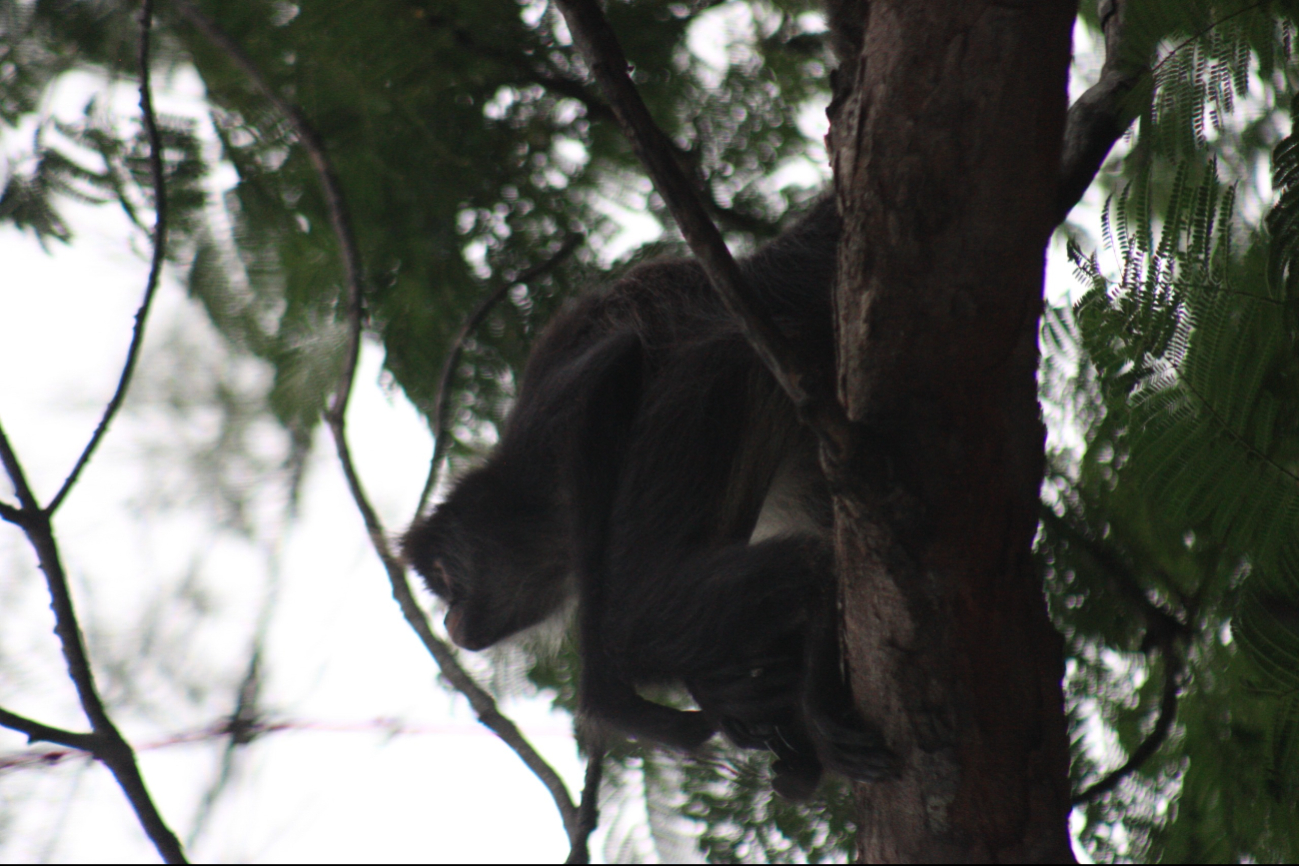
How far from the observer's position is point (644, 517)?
6.39 ft

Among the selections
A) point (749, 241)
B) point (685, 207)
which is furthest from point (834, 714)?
point (749, 241)

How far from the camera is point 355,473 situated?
2598 millimetres

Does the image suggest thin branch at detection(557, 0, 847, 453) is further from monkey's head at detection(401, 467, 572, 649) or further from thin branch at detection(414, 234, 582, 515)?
thin branch at detection(414, 234, 582, 515)

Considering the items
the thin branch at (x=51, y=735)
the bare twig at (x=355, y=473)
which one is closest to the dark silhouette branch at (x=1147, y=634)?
the bare twig at (x=355, y=473)

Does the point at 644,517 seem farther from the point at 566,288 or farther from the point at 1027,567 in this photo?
the point at 566,288

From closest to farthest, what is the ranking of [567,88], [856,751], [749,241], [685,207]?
[685,207] → [856,751] → [567,88] → [749,241]

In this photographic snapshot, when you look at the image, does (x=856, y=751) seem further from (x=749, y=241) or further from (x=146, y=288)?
(x=749, y=241)

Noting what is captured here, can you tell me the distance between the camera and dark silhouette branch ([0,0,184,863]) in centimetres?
157

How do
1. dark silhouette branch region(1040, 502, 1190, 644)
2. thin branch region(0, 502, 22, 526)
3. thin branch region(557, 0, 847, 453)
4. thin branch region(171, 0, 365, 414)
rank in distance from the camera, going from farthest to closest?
Result: thin branch region(171, 0, 365, 414) → dark silhouette branch region(1040, 502, 1190, 644) → thin branch region(0, 502, 22, 526) → thin branch region(557, 0, 847, 453)

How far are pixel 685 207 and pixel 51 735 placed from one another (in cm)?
127

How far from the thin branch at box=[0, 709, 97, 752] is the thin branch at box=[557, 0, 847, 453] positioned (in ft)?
3.91

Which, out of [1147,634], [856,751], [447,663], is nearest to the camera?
[856,751]

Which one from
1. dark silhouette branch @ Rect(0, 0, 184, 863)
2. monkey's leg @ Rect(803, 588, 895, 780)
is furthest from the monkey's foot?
dark silhouette branch @ Rect(0, 0, 184, 863)

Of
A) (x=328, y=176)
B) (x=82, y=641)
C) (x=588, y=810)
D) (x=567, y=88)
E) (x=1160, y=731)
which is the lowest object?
(x=1160, y=731)
